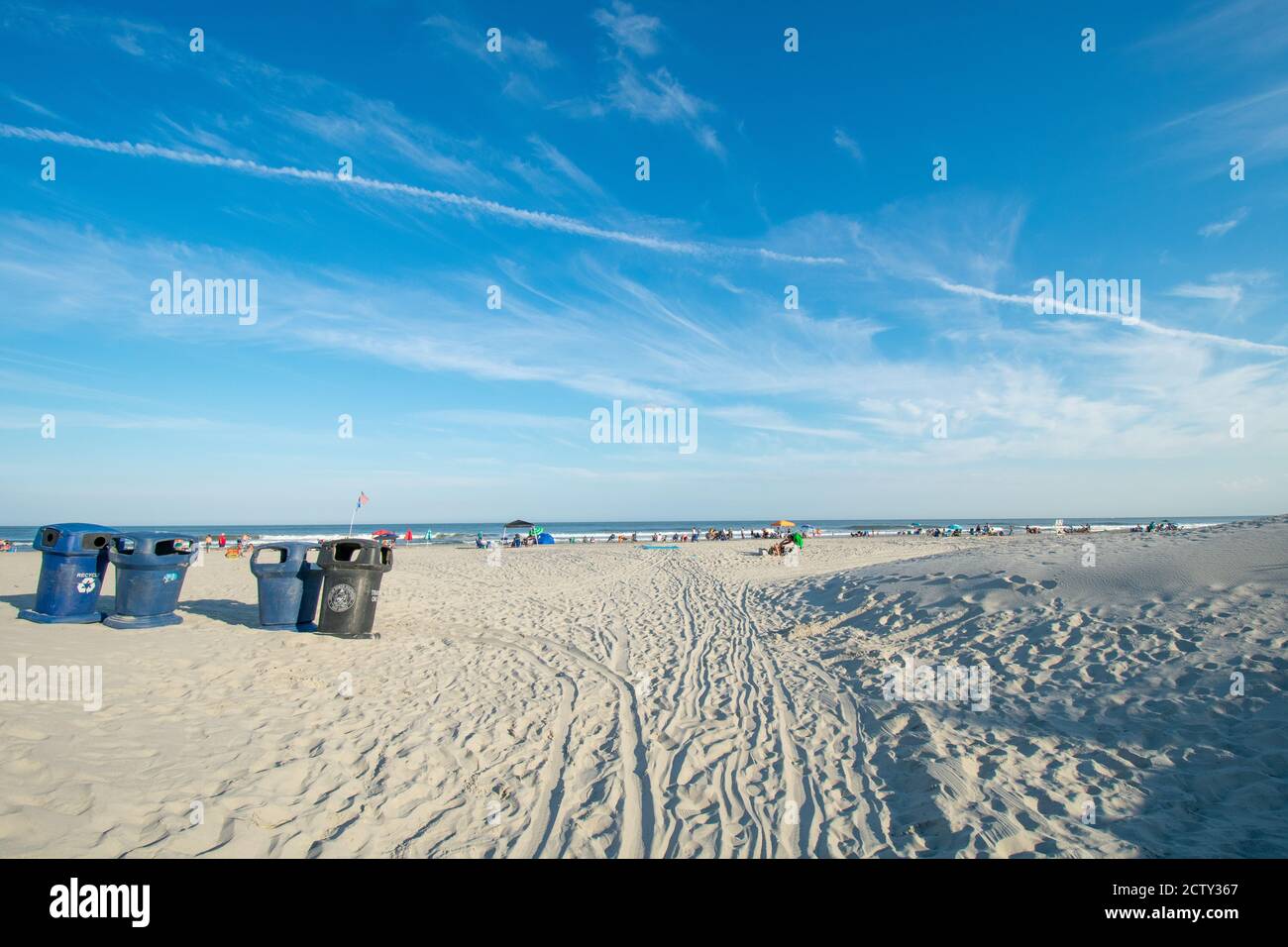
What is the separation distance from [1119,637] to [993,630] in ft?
5.28

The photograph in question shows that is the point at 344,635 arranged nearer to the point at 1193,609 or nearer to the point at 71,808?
the point at 71,808

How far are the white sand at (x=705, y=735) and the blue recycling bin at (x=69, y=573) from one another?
1.90ft

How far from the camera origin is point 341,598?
9688 millimetres

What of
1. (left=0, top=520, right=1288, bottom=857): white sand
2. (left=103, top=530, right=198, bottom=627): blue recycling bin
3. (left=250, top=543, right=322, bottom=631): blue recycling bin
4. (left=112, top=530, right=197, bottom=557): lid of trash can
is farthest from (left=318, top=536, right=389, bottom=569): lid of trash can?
(left=103, top=530, right=198, bottom=627): blue recycling bin

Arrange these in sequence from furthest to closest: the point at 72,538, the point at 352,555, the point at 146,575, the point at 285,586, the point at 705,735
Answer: the point at 285,586, the point at 352,555, the point at 146,575, the point at 72,538, the point at 705,735

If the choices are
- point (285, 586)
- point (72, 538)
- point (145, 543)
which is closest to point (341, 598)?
point (285, 586)

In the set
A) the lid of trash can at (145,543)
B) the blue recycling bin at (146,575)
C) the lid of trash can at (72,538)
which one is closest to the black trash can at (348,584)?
the lid of trash can at (145,543)

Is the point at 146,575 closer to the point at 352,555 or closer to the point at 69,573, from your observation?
the point at 69,573

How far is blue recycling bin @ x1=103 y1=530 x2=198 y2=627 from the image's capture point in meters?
9.09

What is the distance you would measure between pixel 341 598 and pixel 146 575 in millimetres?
2983

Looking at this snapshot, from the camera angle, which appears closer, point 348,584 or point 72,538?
point 72,538

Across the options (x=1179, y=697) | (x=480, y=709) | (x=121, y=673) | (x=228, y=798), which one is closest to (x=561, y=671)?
(x=480, y=709)

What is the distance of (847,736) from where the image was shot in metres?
6.06

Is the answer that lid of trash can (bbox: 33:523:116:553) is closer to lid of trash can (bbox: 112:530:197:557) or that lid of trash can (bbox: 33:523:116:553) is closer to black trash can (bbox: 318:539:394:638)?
lid of trash can (bbox: 112:530:197:557)
